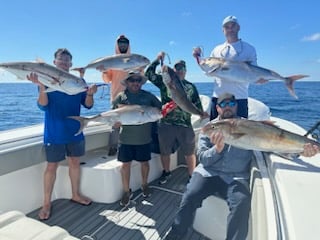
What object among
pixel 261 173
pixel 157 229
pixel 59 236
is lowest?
pixel 157 229

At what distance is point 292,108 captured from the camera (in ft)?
54.3

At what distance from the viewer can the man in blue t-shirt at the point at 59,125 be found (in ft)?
9.61

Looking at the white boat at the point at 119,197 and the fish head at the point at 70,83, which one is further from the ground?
the fish head at the point at 70,83

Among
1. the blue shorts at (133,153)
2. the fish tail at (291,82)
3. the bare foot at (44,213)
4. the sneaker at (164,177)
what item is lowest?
the bare foot at (44,213)

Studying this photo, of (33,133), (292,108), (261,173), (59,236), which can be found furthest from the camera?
(292,108)

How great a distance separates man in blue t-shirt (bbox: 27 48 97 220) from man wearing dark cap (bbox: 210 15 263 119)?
1328mm

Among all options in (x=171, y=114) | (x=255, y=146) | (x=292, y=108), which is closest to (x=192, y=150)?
(x=171, y=114)

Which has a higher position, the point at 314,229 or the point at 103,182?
the point at 314,229

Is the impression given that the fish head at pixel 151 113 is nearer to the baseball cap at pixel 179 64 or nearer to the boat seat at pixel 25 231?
the baseball cap at pixel 179 64

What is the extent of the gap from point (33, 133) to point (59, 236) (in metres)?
1.87

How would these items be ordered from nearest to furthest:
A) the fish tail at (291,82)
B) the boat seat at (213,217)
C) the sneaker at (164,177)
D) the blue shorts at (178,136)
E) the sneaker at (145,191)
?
the boat seat at (213,217), the fish tail at (291,82), the sneaker at (145,191), the blue shorts at (178,136), the sneaker at (164,177)

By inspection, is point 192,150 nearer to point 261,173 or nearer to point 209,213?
point 209,213

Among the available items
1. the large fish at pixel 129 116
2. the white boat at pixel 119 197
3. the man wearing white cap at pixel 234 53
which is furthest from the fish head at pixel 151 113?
the white boat at pixel 119 197

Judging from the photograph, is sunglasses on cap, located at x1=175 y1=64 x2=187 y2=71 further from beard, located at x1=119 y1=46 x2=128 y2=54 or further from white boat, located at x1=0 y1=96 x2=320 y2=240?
white boat, located at x1=0 y1=96 x2=320 y2=240
